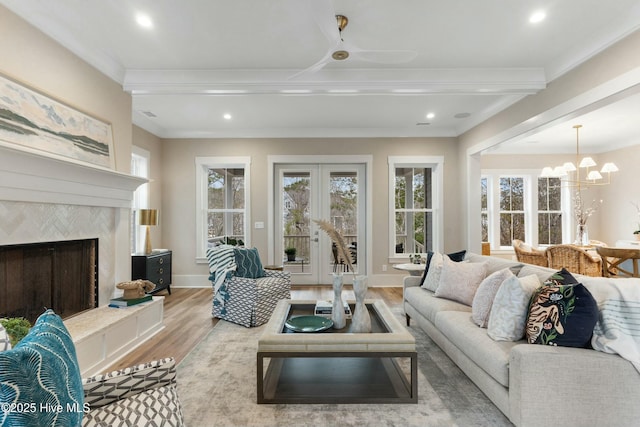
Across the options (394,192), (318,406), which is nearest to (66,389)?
(318,406)

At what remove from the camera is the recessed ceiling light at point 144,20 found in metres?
2.64

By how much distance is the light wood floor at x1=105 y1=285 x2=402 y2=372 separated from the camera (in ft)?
9.65

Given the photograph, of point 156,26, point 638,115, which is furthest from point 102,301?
point 638,115

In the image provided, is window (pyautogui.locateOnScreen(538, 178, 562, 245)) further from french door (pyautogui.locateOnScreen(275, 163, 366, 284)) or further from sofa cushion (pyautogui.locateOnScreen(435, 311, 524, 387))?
sofa cushion (pyautogui.locateOnScreen(435, 311, 524, 387))

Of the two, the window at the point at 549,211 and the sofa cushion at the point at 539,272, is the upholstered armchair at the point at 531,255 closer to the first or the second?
the window at the point at 549,211

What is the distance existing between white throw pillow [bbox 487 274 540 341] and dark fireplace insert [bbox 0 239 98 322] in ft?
10.8

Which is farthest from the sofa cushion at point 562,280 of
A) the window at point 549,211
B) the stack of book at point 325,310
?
the window at point 549,211

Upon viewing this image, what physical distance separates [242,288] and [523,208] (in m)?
6.17

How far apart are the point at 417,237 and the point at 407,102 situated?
251 centimetres

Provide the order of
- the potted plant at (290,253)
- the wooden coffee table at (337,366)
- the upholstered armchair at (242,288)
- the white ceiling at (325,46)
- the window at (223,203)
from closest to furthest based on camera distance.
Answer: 1. the wooden coffee table at (337,366)
2. the white ceiling at (325,46)
3. the upholstered armchair at (242,288)
4. the window at (223,203)
5. the potted plant at (290,253)

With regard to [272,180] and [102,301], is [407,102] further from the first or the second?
[102,301]

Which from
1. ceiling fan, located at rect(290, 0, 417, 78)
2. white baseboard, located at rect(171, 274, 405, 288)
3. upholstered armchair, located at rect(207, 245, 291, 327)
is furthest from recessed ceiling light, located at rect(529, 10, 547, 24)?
white baseboard, located at rect(171, 274, 405, 288)

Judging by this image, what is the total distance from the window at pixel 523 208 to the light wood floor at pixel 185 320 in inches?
116

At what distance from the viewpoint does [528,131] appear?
387 cm
